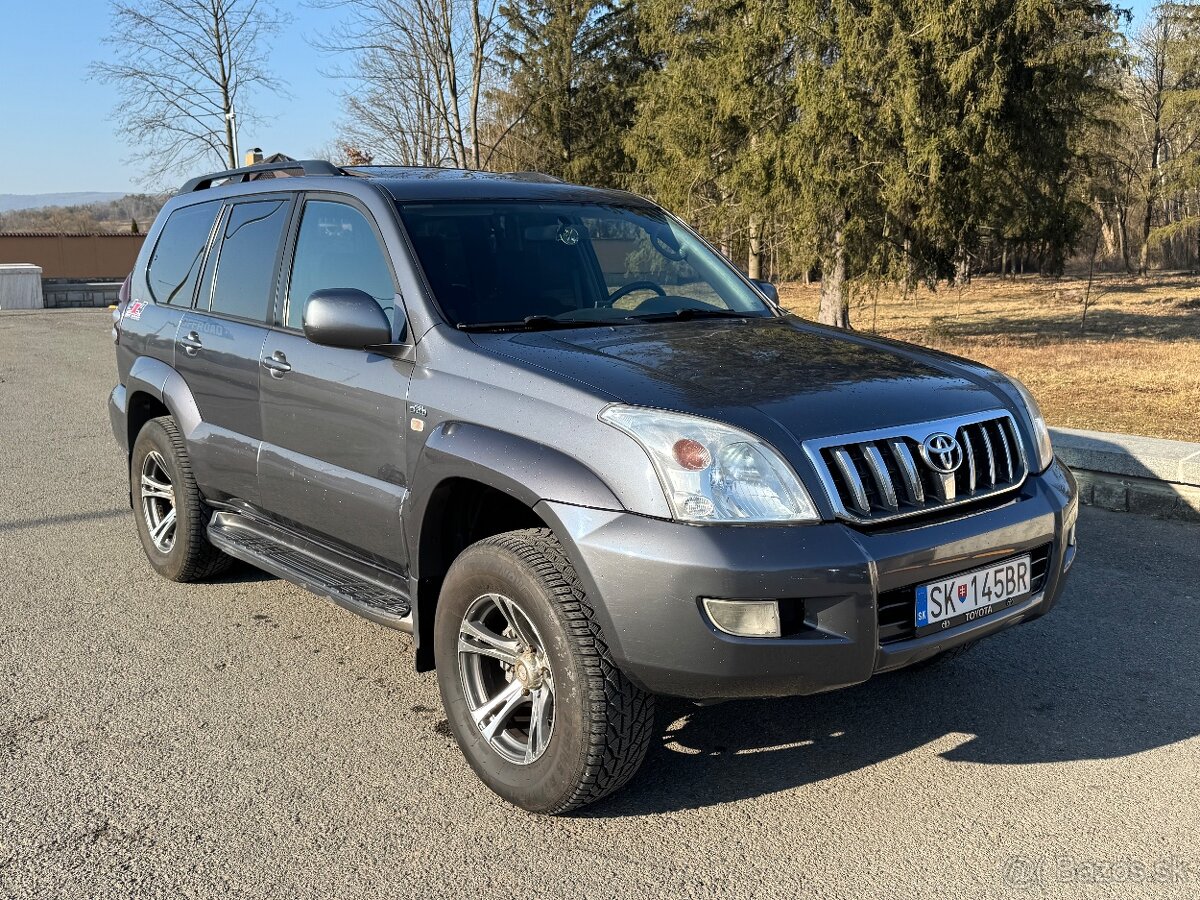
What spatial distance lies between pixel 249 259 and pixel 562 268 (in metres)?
1.55

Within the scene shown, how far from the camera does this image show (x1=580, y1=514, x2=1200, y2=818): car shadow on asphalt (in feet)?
11.8

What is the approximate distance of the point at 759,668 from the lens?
9.84ft

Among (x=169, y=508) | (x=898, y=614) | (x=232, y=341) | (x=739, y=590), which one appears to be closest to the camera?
(x=739, y=590)

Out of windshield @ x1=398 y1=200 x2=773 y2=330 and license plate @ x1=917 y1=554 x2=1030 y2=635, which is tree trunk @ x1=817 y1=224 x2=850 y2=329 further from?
license plate @ x1=917 y1=554 x2=1030 y2=635

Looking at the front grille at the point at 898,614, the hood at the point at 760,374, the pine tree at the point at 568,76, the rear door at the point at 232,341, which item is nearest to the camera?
the front grille at the point at 898,614

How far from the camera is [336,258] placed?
14.4 ft

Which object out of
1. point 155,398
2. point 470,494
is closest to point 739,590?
point 470,494

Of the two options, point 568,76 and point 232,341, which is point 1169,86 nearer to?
point 568,76

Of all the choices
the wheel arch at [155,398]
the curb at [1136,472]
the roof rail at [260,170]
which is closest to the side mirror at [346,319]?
the roof rail at [260,170]

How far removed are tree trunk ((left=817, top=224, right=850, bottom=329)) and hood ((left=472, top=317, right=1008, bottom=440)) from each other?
13.6 metres

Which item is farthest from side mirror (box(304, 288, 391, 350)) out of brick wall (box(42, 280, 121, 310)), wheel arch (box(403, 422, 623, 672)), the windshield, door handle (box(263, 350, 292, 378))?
brick wall (box(42, 280, 121, 310))

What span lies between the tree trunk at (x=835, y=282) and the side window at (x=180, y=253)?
12783 millimetres

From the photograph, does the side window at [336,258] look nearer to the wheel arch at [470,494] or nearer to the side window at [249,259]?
the side window at [249,259]

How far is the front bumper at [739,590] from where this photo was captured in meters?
2.94
